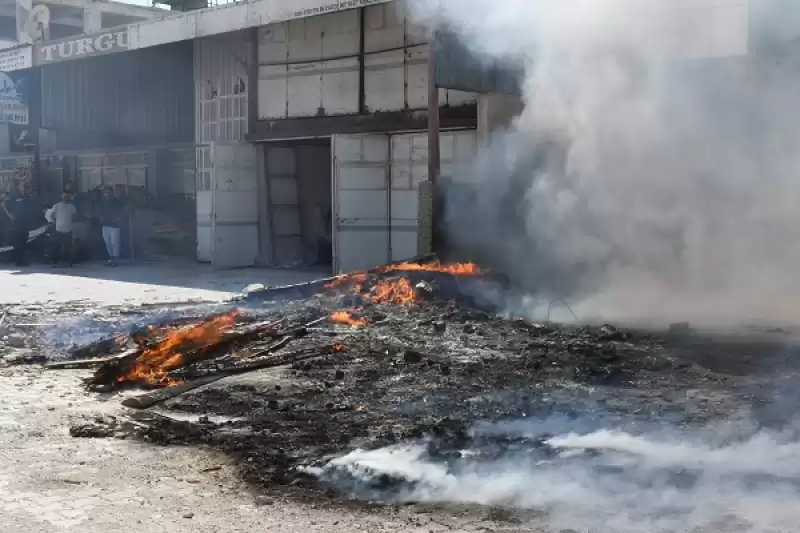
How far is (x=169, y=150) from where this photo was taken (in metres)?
19.0

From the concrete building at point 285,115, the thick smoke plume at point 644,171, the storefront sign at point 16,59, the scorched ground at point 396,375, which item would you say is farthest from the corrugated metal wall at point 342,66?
the storefront sign at point 16,59

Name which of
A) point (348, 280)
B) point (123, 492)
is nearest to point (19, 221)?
point (348, 280)

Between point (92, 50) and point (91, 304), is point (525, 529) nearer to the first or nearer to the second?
point (91, 304)

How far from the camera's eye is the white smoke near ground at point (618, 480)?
359 centimetres

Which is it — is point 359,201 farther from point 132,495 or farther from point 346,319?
point 132,495

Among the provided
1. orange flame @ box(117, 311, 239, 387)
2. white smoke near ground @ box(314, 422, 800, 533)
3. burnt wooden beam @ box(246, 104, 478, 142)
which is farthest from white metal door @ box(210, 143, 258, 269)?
white smoke near ground @ box(314, 422, 800, 533)

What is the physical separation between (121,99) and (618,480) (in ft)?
63.3

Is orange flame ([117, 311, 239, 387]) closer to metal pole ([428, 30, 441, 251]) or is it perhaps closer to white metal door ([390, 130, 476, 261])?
metal pole ([428, 30, 441, 251])

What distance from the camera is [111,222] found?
56.3 ft

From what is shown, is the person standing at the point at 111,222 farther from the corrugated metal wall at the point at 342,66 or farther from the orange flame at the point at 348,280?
the orange flame at the point at 348,280

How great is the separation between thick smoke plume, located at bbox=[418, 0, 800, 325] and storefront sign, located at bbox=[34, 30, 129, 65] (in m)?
9.46

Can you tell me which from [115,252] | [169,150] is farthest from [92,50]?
[115,252]

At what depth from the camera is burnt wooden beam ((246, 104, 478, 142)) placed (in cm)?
1230

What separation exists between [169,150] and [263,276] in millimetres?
6486
